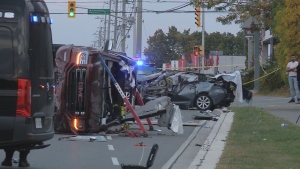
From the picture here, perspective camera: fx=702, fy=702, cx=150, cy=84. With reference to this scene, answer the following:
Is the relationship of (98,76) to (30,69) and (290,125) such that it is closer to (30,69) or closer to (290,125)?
(290,125)

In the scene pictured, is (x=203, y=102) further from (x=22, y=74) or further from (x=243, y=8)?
(x=22, y=74)

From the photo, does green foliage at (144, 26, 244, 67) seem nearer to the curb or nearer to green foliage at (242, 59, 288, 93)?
green foliage at (242, 59, 288, 93)

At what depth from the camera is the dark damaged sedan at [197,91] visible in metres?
28.2

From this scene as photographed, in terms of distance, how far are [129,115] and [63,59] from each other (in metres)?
2.29

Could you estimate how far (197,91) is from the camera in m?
28.3

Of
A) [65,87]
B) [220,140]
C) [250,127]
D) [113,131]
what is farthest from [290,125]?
[65,87]

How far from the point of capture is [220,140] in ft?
51.9

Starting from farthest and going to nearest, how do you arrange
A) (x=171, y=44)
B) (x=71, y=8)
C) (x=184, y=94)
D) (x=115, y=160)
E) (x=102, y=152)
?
(x=171, y=44)
(x=71, y=8)
(x=184, y=94)
(x=102, y=152)
(x=115, y=160)

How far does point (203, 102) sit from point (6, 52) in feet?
60.7

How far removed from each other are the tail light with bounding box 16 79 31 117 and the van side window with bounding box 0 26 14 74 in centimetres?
25

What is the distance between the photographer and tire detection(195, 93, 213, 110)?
28144 millimetres

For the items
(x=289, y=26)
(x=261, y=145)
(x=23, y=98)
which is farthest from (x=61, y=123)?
(x=289, y=26)

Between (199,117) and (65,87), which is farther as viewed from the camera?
(199,117)

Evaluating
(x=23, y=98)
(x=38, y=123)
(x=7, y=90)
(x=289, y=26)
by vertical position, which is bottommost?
(x=38, y=123)
